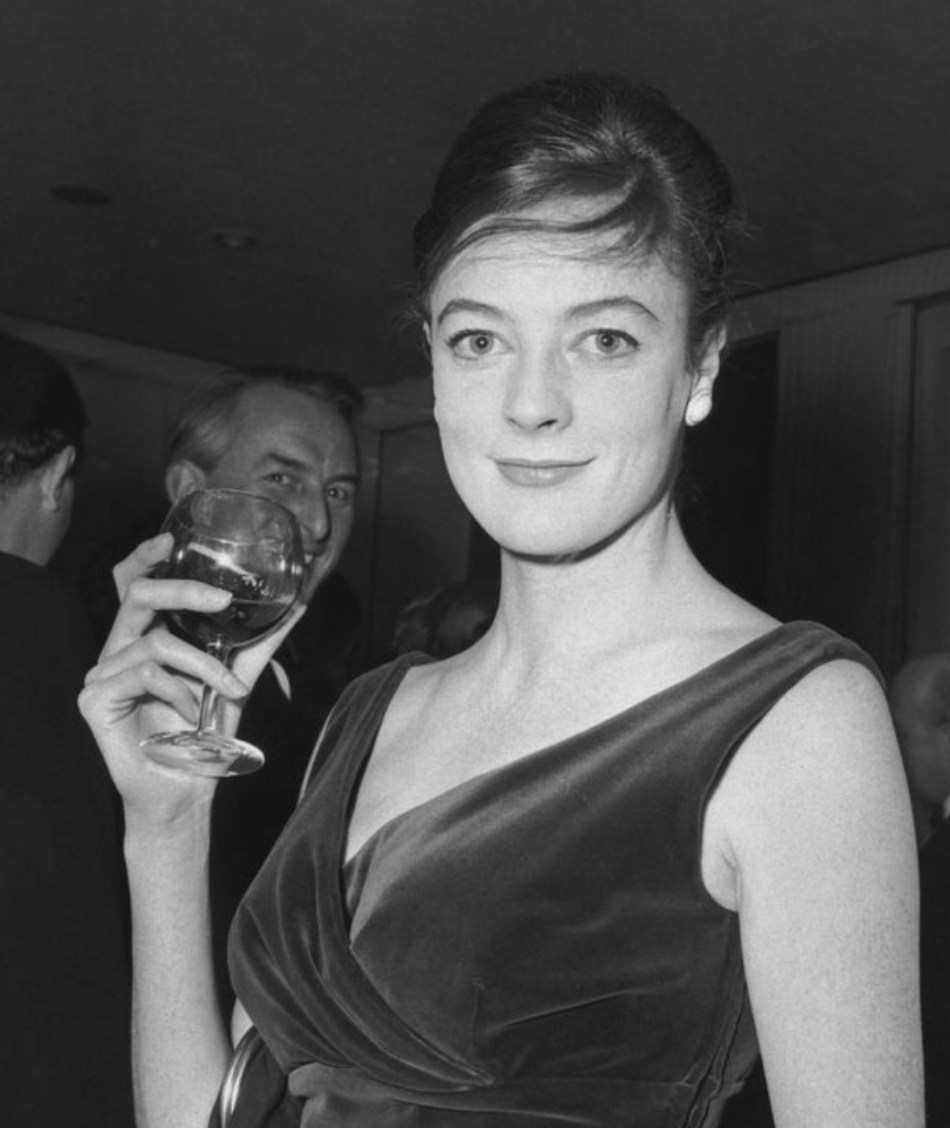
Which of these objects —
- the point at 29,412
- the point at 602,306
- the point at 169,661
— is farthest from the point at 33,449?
the point at 602,306

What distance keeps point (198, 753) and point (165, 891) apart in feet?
0.49

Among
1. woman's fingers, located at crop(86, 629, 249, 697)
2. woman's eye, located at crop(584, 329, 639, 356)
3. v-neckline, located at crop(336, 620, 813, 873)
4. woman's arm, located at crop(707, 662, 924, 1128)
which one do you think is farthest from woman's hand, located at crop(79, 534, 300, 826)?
woman's arm, located at crop(707, 662, 924, 1128)

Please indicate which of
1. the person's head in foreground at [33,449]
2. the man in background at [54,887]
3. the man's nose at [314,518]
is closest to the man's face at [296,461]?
the man's nose at [314,518]

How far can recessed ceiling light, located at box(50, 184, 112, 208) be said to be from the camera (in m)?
6.68

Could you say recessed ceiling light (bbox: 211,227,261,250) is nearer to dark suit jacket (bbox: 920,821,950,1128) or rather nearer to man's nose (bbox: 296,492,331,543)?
man's nose (bbox: 296,492,331,543)

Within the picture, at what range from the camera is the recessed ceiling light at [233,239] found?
716 cm

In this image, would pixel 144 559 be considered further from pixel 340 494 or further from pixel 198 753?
pixel 340 494

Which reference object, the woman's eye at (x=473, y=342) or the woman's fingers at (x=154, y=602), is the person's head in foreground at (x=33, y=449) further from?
the woman's eye at (x=473, y=342)

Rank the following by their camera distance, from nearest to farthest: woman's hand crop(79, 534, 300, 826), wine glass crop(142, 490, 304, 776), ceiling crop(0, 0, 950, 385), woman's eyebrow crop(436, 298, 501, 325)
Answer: woman's eyebrow crop(436, 298, 501, 325)
woman's hand crop(79, 534, 300, 826)
wine glass crop(142, 490, 304, 776)
ceiling crop(0, 0, 950, 385)

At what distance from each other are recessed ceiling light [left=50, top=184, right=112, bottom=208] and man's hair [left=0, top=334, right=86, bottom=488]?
4.01 meters

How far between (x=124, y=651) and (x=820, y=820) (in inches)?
25.9

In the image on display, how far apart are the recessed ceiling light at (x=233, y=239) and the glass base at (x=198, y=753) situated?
19.1ft

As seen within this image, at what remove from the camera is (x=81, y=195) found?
677 centimetres

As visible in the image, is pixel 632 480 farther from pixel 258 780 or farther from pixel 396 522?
pixel 396 522
